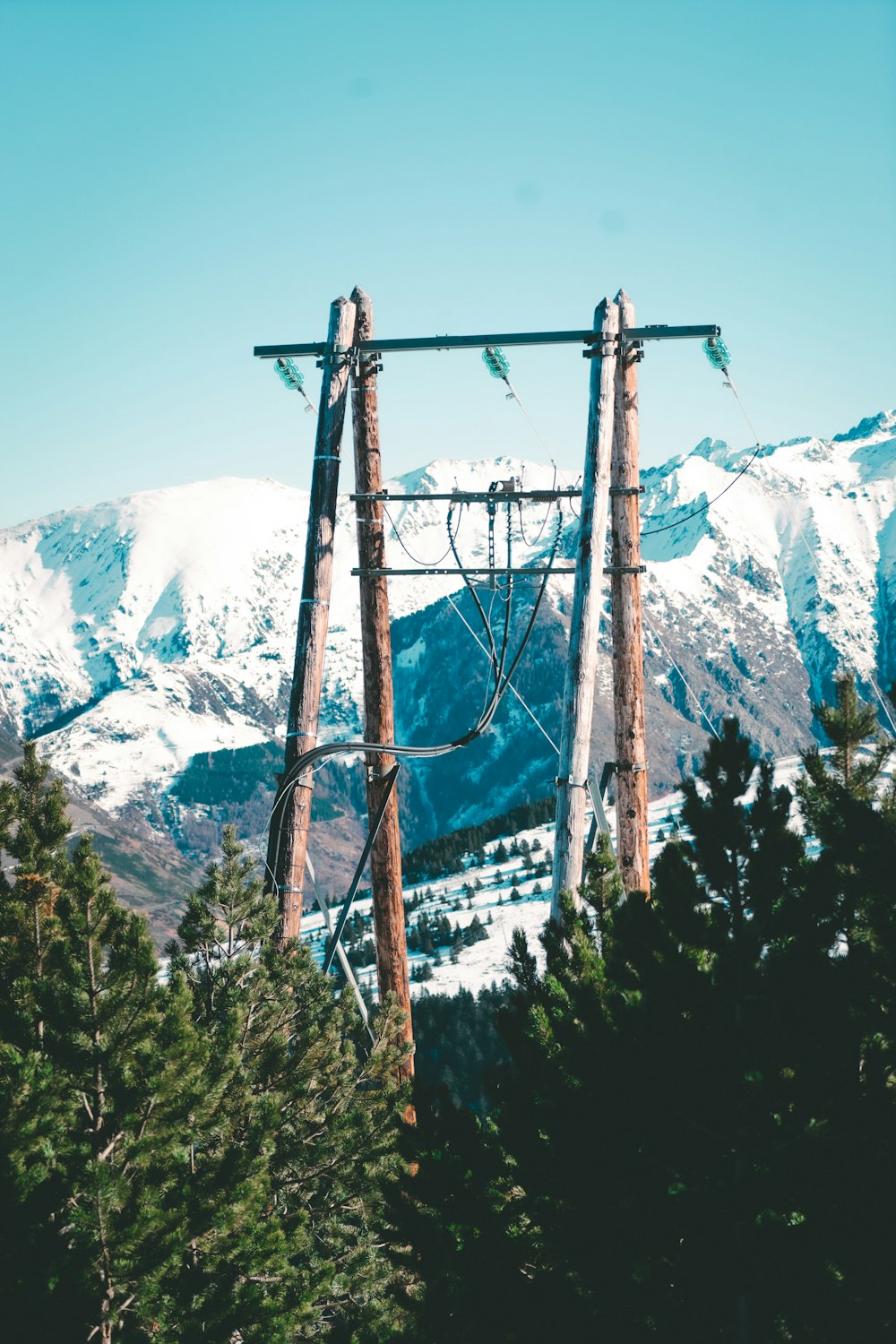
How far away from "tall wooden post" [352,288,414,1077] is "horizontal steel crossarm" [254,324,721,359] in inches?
13.0

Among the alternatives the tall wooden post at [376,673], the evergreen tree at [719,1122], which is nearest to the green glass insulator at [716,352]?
the tall wooden post at [376,673]

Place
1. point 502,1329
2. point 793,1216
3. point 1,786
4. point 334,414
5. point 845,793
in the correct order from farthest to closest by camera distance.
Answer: point 334,414
point 1,786
point 502,1329
point 845,793
point 793,1216

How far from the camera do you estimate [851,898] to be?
7293 millimetres

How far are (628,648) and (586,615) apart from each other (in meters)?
1.37

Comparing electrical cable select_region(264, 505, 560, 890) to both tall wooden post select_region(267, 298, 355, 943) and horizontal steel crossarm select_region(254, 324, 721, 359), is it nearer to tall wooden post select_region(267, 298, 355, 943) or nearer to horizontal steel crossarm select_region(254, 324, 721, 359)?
tall wooden post select_region(267, 298, 355, 943)

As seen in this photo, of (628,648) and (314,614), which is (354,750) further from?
(628,648)

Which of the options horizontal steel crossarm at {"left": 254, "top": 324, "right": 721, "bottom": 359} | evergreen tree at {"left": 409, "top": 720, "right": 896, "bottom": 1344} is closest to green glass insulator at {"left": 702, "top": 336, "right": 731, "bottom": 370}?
horizontal steel crossarm at {"left": 254, "top": 324, "right": 721, "bottom": 359}

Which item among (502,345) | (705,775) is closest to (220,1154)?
(705,775)

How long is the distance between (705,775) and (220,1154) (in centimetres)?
500

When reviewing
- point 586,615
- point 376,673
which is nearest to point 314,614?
point 376,673

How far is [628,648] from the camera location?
13695 mm

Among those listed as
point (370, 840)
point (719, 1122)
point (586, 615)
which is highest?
point (586, 615)

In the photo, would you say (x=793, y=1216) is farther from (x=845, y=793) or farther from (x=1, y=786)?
(x=1, y=786)

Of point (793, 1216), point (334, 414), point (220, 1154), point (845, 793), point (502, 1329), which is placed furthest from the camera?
point (334, 414)
